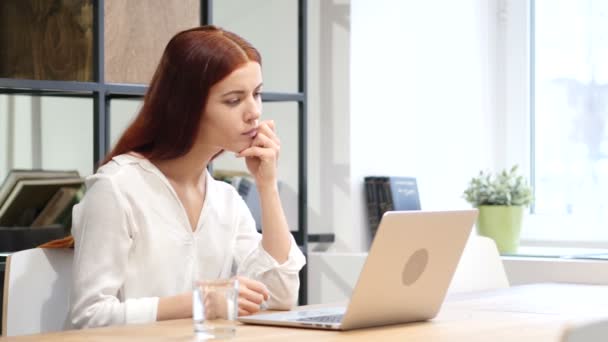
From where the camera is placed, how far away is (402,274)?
5.71 ft

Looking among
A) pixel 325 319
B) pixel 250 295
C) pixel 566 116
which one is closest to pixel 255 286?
pixel 250 295

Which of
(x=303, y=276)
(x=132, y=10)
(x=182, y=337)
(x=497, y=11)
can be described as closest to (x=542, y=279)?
(x=303, y=276)

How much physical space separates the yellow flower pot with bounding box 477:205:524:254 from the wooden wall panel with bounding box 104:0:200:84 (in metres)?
1.27

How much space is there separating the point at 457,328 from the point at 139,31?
1.42m

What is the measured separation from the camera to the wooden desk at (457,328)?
159cm

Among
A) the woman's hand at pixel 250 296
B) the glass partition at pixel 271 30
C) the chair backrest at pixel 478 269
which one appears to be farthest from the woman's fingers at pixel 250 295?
the glass partition at pixel 271 30

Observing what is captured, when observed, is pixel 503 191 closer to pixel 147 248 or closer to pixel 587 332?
pixel 147 248

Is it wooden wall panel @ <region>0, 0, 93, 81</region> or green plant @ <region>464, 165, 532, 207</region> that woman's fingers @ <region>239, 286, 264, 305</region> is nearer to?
wooden wall panel @ <region>0, 0, 93, 81</region>

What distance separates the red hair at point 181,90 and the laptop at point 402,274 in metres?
0.45

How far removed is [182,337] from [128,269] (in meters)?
0.48

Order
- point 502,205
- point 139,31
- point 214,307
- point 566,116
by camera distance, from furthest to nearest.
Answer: point 566,116
point 502,205
point 139,31
point 214,307

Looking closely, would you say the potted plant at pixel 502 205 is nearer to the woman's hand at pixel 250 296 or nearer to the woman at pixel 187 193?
the woman at pixel 187 193

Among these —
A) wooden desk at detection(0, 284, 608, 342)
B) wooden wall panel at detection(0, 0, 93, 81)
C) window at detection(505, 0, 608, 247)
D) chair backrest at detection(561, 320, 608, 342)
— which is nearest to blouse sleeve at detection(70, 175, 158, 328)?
wooden desk at detection(0, 284, 608, 342)

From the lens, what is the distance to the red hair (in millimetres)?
2104
